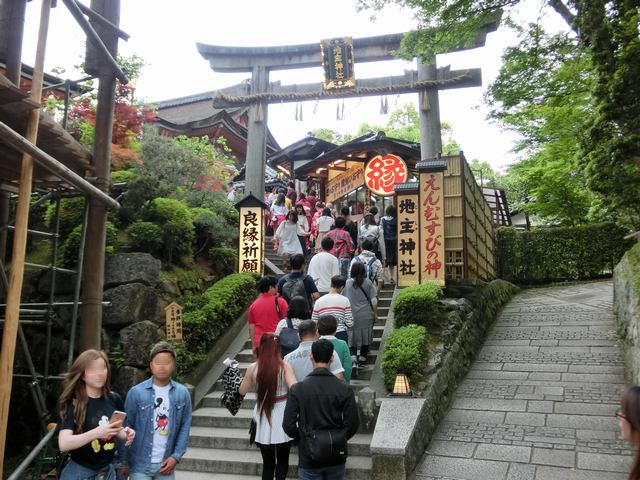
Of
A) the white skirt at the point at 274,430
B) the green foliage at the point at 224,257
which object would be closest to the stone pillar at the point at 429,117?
the green foliage at the point at 224,257

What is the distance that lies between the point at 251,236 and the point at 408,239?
4.16 metres

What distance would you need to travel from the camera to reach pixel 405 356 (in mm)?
7199

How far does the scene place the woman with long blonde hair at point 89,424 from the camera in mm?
3465

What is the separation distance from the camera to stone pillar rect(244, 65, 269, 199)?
18.4m

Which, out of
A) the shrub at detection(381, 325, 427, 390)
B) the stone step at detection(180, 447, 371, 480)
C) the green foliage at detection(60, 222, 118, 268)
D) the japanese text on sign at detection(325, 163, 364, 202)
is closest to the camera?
the stone step at detection(180, 447, 371, 480)

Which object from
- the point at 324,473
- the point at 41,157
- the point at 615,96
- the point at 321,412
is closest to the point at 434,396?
the point at 324,473

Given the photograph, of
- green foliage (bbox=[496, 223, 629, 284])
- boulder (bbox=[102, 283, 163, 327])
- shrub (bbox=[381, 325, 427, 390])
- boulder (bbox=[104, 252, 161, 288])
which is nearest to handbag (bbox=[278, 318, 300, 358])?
shrub (bbox=[381, 325, 427, 390])

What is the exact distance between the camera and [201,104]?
37.3 meters

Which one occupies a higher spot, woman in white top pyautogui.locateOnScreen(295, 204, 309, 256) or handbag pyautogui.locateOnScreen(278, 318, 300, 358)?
woman in white top pyautogui.locateOnScreen(295, 204, 309, 256)

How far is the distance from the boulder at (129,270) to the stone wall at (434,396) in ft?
15.3

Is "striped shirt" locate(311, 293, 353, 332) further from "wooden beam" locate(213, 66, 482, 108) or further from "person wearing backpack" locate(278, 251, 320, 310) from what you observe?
"wooden beam" locate(213, 66, 482, 108)

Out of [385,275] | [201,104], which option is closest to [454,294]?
[385,275]

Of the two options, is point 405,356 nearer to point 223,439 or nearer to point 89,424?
point 223,439

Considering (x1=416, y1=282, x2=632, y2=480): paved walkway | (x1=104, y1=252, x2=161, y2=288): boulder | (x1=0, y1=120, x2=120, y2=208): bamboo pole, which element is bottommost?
(x1=416, y1=282, x2=632, y2=480): paved walkway
